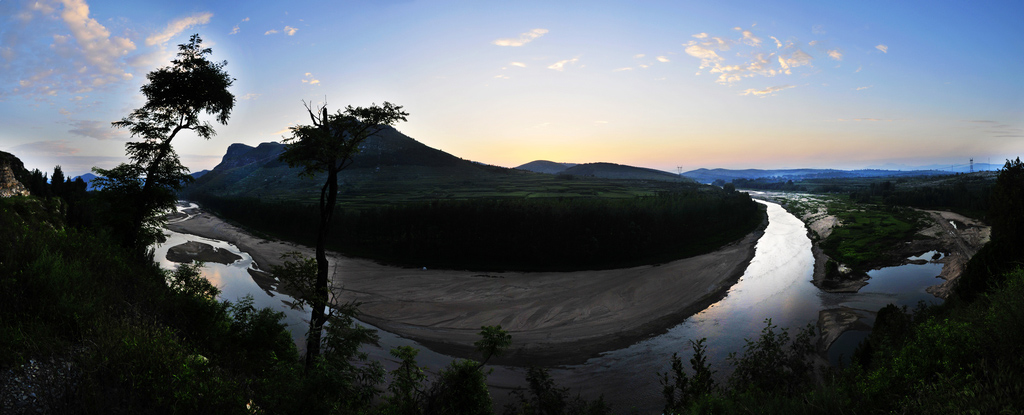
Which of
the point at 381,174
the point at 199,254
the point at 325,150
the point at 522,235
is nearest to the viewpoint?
the point at 325,150

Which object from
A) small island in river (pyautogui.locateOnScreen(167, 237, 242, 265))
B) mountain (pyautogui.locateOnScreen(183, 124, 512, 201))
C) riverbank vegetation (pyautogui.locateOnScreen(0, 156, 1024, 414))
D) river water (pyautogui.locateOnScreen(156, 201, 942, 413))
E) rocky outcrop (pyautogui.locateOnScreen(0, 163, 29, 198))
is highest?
mountain (pyautogui.locateOnScreen(183, 124, 512, 201))

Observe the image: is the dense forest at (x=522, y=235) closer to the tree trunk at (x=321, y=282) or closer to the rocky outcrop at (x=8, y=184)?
the rocky outcrop at (x=8, y=184)

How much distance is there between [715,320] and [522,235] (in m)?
23.0

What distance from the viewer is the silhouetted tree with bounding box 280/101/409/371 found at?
1188 centimetres

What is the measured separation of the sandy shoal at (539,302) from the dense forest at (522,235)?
10.4ft

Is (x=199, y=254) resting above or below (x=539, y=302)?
above

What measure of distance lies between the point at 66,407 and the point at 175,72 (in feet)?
49.4

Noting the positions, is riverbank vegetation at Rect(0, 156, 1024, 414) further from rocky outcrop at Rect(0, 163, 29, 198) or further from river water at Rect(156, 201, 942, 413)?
rocky outcrop at Rect(0, 163, 29, 198)

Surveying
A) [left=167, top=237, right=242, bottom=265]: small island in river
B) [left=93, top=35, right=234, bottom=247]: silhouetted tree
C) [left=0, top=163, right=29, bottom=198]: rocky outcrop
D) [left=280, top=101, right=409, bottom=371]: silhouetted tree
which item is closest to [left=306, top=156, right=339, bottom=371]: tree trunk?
Answer: [left=280, top=101, right=409, bottom=371]: silhouetted tree

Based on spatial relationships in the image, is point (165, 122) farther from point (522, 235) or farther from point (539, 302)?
point (522, 235)

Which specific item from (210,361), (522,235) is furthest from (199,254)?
(210,361)

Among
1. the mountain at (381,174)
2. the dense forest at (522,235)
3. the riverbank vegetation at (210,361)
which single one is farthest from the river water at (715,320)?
the mountain at (381,174)

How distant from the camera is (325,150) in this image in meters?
11.9

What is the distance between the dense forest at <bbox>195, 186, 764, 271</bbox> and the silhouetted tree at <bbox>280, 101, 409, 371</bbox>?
30.4 metres
